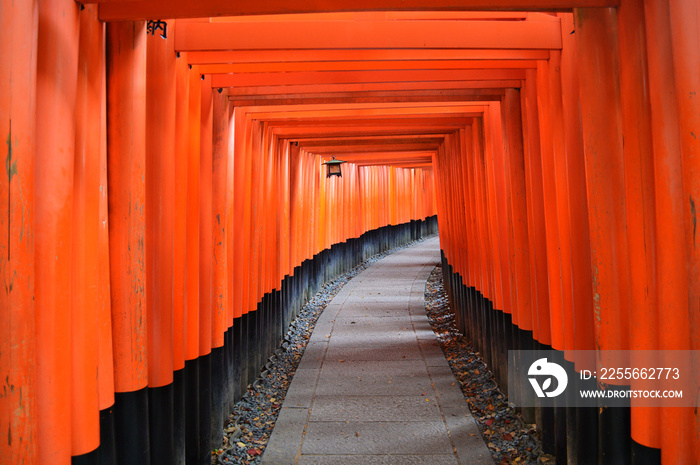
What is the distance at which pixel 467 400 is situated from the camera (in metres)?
5.97

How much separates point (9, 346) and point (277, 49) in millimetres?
2483

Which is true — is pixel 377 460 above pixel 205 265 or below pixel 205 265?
below

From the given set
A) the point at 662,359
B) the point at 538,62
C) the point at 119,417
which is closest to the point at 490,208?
the point at 538,62

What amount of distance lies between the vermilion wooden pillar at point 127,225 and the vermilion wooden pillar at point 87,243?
0.80ft

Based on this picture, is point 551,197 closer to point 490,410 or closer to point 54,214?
point 490,410

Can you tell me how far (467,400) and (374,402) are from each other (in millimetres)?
1075

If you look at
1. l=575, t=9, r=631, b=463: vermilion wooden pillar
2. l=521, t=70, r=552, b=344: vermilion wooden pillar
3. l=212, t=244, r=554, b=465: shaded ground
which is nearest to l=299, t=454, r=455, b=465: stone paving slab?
l=212, t=244, r=554, b=465: shaded ground

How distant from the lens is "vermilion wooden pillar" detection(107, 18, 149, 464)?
9.43 ft

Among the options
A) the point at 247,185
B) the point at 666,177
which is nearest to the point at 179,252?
the point at 247,185

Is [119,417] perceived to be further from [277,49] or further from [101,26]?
[277,49]

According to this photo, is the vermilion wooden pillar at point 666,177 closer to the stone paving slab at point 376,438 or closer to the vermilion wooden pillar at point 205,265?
the stone paving slab at point 376,438

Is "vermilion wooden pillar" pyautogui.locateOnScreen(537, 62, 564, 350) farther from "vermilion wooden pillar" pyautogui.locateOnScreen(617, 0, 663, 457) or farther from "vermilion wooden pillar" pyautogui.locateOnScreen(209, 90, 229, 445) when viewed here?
"vermilion wooden pillar" pyautogui.locateOnScreen(209, 90, 229, 445)

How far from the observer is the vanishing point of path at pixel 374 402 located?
4.57 meters

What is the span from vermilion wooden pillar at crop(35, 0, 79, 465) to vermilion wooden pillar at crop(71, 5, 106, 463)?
13 cm
